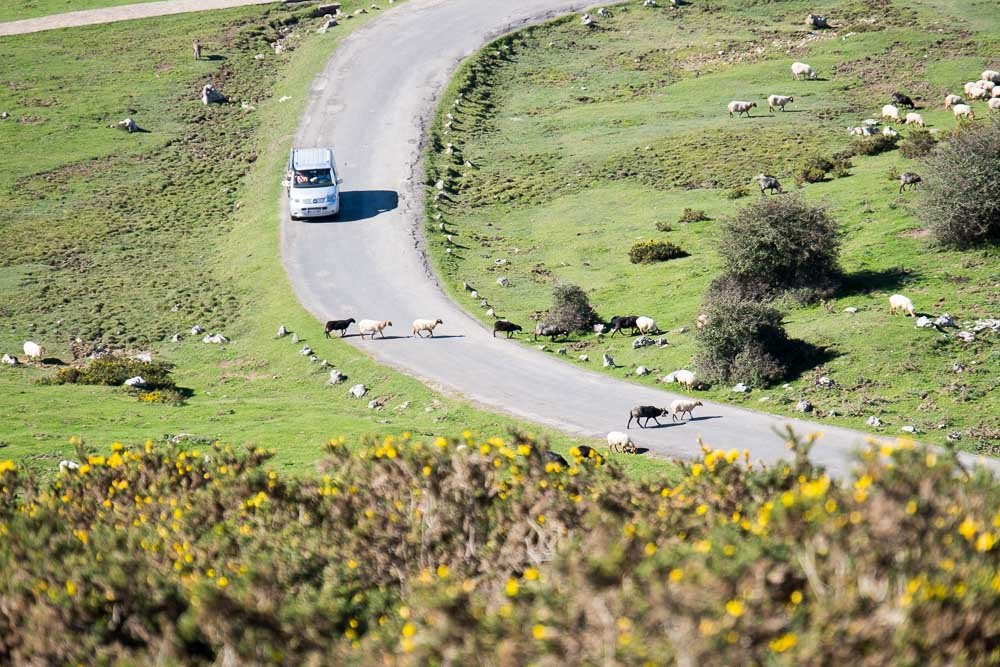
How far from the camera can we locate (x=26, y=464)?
25.0 m

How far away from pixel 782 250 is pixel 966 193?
25.3 feet

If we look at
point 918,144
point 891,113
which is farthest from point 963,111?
point 918,144

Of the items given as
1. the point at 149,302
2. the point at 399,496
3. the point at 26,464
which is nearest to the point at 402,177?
the point at 149,302

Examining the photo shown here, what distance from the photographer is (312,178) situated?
58.0 meters

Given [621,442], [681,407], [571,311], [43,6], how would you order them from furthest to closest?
[43,6] < [571,311] < [681,407] < [621,442]

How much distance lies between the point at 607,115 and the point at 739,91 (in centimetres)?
955

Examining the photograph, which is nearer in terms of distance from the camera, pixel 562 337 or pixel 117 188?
pixel 562 337

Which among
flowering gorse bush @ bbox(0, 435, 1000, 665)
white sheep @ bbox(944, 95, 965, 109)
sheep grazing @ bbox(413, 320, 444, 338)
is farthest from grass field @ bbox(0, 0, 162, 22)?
flowering gorse bush @ bbox(0, 435, 1000, 665)

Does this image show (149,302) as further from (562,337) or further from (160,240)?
(562,337)

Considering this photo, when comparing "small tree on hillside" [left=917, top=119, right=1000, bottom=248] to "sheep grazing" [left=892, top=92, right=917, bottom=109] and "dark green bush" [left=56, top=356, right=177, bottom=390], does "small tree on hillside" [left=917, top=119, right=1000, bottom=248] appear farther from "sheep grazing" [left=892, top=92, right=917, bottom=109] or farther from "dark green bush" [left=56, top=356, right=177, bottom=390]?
"dark green bush" [left=56, top=356, right=177, bottom=390]

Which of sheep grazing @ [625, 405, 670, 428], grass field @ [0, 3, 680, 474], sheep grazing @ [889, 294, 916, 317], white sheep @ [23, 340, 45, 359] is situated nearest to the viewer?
sheep grazing @ [625, 405, 670, 428]

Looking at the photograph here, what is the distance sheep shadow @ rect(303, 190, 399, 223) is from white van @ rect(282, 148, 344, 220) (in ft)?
2.21

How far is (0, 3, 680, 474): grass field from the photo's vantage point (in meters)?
32.2

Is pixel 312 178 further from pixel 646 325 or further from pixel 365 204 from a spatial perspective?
pixel 646 325
